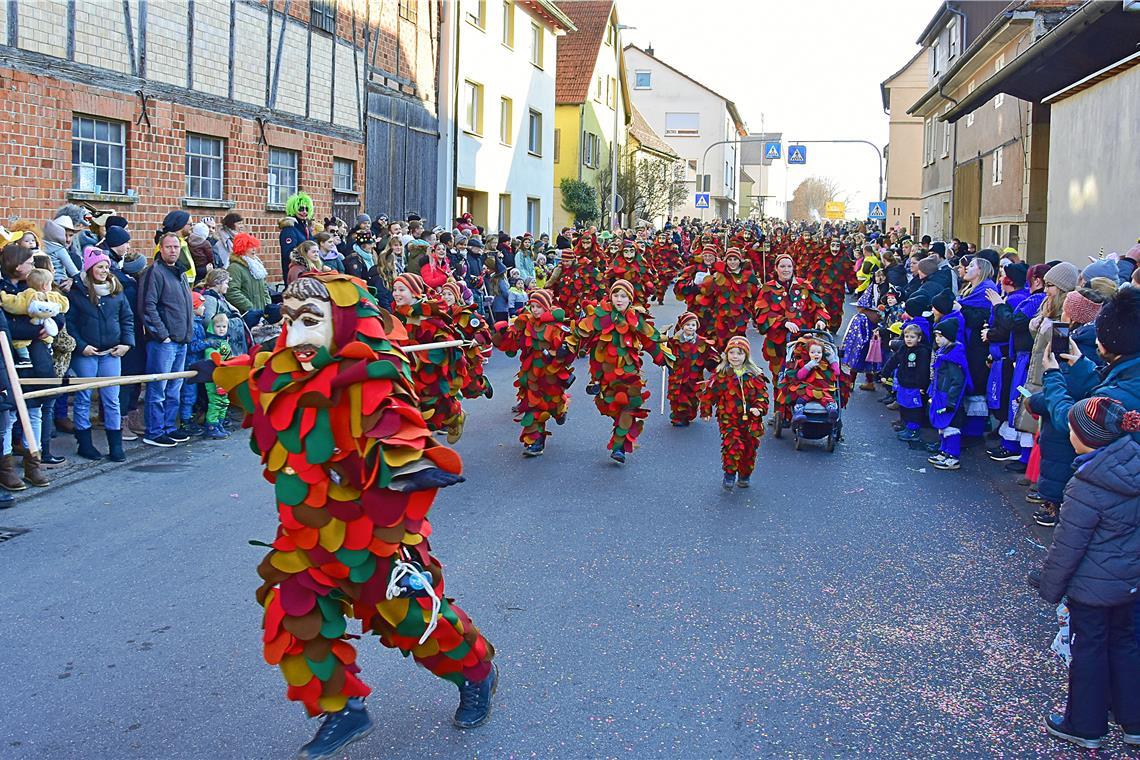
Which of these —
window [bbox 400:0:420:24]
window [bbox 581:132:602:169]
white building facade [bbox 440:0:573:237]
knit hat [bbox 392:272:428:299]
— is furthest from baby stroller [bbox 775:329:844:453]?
window [bbox 581:132:602:169]

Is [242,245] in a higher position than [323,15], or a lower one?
lower

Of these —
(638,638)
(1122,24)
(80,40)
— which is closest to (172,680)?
(638,638)

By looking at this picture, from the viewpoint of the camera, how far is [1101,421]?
4.78m

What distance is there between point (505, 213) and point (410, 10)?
1017cm

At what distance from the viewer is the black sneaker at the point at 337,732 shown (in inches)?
175

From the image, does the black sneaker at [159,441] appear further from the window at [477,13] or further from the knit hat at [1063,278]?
the window at [477,13]

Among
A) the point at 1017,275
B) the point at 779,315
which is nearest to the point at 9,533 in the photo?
the point at 779,315

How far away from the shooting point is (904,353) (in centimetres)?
1148

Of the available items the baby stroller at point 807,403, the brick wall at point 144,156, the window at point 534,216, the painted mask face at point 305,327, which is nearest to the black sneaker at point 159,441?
the brick wall at point 144,156

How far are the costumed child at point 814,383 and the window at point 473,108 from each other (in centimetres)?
1968

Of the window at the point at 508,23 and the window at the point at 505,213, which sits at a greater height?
the window at the point at 508,23

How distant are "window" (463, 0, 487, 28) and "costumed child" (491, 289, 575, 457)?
19.5 metres

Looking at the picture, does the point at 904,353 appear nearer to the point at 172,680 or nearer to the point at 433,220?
the point at 172,680

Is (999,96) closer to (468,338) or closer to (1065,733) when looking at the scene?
(468,338)
